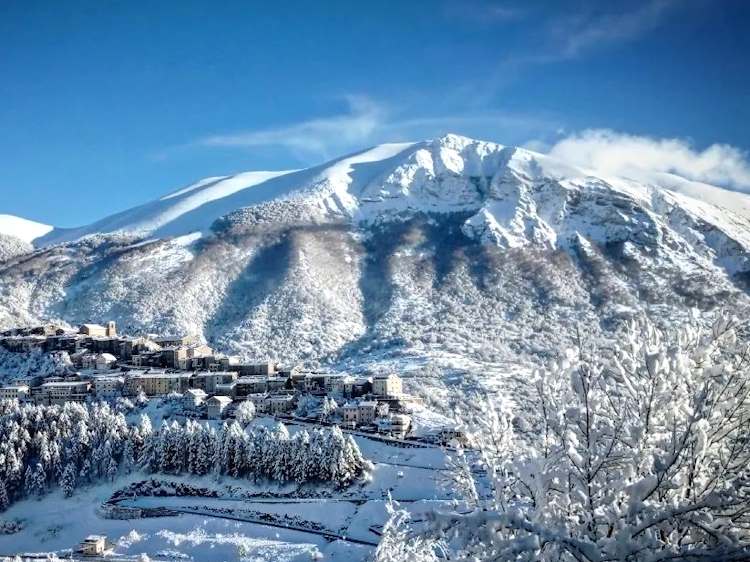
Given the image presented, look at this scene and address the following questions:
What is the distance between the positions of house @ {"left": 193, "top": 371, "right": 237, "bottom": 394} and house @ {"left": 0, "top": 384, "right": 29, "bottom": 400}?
1449cm

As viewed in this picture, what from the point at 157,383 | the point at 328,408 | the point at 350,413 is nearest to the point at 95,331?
the point at 157,383

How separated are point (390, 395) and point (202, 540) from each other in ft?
89.1

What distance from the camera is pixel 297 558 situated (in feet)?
129

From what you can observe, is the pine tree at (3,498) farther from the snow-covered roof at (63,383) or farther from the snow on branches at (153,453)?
the snow-covered roof at (63,383)

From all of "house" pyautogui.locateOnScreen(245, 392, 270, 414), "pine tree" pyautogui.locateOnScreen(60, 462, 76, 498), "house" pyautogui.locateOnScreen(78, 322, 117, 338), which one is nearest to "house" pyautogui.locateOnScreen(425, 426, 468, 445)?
"house" pyautogui.locateOnScreen(245, 392, 270, 414)

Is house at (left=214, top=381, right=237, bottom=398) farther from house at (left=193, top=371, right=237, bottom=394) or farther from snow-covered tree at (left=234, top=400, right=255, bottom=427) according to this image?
snow-covered tree at (left=234, top=400, right=255, bottom=427)

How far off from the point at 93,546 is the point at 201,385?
29420 millimetres

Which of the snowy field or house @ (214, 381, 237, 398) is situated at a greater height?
house @ (214, 381, 237, 398)

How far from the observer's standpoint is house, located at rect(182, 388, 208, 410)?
6412cm

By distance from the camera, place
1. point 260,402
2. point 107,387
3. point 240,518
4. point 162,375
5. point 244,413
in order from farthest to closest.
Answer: point 162,375
point 107,387
point 260,402
point 244,413
point 240,518

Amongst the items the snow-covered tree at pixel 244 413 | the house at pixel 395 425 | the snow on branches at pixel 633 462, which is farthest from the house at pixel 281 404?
the snow on branches at pixel 633 462

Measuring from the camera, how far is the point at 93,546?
41.3 m

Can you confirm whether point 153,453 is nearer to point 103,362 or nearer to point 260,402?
point 260,402

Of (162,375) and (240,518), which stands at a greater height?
(162,375)
